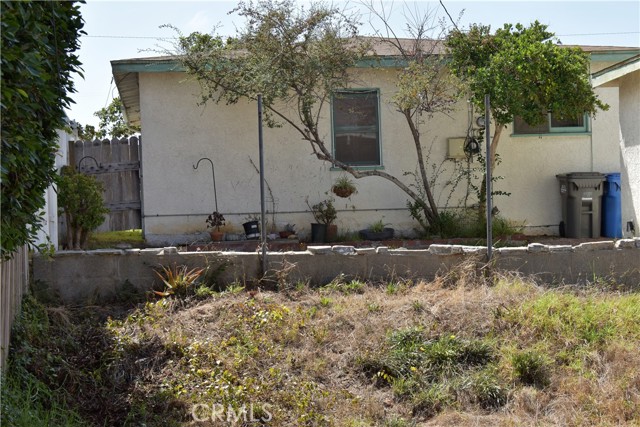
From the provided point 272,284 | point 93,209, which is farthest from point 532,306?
point 93,209

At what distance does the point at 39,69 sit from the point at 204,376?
278cm

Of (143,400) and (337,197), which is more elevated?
(337,197)

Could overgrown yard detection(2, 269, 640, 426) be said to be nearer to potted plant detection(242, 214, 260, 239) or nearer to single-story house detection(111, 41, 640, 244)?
potted plant detection(242, 214, 260, 239)

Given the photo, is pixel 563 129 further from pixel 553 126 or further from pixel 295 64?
pixel 295 64

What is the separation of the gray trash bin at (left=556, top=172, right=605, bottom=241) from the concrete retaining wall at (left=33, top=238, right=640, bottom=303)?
4.70m

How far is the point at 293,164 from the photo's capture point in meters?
13.4

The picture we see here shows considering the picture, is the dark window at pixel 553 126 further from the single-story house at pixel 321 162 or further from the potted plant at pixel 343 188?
the potted plant at pixel 343 188

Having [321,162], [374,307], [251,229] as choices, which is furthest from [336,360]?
[321,162]

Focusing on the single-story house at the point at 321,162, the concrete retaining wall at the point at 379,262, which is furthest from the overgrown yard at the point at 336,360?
the single-story house at the point at 321,162

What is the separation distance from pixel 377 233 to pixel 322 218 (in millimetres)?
929

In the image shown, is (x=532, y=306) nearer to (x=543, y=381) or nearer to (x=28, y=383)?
(x=543, y=381)

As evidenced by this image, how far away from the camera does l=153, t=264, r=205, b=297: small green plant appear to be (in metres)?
7.97

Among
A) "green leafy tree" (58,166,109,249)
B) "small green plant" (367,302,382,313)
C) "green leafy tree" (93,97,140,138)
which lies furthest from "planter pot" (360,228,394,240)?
"green leafy tree" (93,97,140,138)

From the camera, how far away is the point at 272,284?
330 inches
